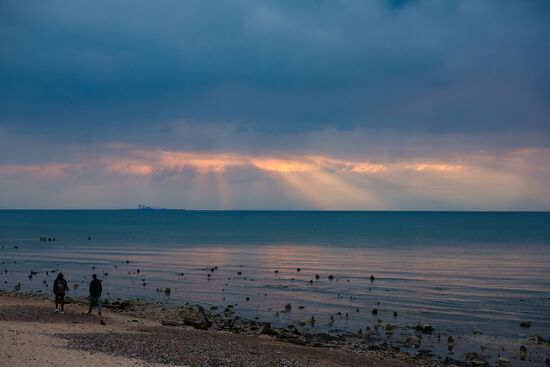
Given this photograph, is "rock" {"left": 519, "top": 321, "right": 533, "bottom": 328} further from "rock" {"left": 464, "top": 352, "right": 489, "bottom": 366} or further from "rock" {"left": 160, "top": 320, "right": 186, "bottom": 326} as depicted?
"rock" {"left": 160, "top": 320, "right": 186, "bottom": 326}

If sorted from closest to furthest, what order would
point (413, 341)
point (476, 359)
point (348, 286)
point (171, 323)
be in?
1. point (476, 359)
2. point (413, 341)
3. point (171, 323)
4. point (348, 286)

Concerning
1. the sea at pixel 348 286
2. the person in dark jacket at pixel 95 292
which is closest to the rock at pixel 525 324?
the sea at pixel 348 286

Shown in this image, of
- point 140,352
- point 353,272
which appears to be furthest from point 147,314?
point 353,272

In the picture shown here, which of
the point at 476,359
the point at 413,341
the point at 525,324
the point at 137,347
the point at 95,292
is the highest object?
the point at 95,292

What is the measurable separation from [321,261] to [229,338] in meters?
58.0

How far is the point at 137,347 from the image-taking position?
87.0 feet

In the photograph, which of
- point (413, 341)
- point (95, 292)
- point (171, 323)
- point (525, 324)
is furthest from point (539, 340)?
point (95, 292)

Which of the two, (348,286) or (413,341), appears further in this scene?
(348,286)

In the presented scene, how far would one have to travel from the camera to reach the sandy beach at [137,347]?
24.1 meters

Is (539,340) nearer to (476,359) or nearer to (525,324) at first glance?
(525,324)

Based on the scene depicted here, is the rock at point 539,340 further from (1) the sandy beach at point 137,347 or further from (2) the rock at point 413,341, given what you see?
(1) the sandy beach at point 137,347

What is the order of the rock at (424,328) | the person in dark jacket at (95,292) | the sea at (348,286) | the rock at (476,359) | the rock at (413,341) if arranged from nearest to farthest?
the rock at (476,359) → the rock at (413,341) → the person in dark jacket at (95,292) → the rock at (424,328) → the sea at (348,286)

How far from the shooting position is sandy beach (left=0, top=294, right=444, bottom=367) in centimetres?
2406

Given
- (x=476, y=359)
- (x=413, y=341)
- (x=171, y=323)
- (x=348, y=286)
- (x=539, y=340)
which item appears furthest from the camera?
(x=348, y=286)
